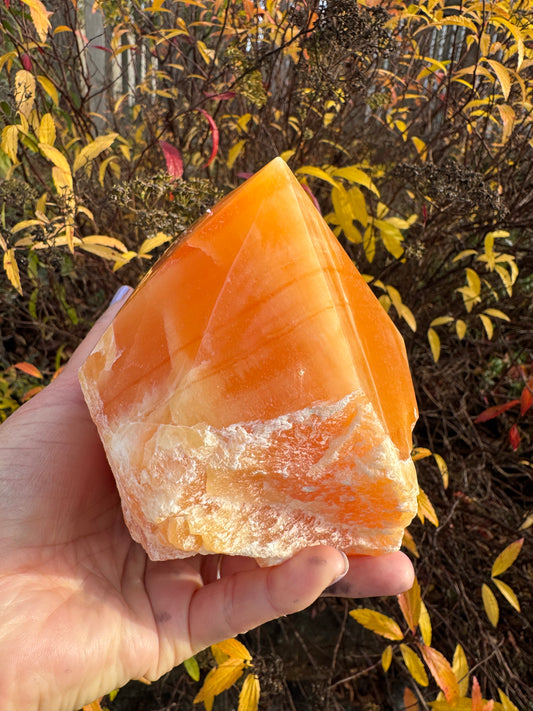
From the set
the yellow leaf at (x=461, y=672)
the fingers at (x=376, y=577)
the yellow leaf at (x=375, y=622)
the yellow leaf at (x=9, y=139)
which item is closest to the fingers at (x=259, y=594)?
the fingers at (x=376, y=577)

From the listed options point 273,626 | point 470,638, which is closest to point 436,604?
point 470,638

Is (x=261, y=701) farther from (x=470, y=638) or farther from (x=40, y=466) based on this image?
(x=40, y=466)

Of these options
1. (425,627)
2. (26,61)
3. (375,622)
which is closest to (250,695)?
(375,622)

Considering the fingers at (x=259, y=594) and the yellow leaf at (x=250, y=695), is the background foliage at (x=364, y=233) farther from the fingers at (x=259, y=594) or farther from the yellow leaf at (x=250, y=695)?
the fingers at (x=259, y=594)

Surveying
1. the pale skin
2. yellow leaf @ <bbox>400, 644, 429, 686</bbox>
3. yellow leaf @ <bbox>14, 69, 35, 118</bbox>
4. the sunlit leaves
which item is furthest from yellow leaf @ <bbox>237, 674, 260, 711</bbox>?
yellow leaf @ <bbox>14, 69, 35, 118</bbox>

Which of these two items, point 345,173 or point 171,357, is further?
point 345,173

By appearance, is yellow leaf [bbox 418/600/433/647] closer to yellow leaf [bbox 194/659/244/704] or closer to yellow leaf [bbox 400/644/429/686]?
yellow leaf [bbox 400/644/429/686]
